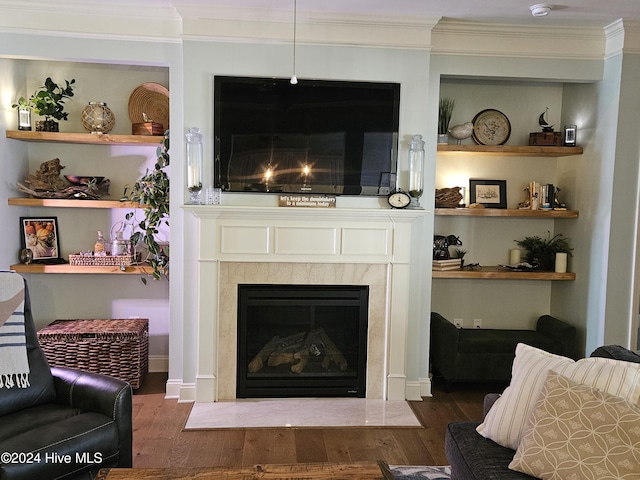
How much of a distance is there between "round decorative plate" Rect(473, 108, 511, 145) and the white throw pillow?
95.6 inches

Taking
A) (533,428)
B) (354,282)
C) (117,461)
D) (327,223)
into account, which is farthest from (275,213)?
(533,428)

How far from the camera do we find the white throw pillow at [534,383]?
198cm

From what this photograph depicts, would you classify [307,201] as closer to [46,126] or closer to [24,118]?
[46,126]

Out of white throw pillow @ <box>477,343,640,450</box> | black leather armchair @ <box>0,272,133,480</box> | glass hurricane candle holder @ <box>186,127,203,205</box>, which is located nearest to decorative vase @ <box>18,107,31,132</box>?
glass hurricane candle holder @ <box>186,127,203,205</box>

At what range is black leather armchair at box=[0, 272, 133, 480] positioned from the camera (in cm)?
215

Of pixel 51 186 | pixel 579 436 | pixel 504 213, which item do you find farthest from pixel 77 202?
pixel 579 436

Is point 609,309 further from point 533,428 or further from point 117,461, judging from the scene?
point 117,461

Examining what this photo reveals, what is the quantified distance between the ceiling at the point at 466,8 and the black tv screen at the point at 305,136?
1.52 feet

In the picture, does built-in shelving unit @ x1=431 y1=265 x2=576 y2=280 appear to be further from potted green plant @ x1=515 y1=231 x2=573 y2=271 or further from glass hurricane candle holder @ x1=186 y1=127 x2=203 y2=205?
glass hurricane candle holder @ x1=186 y1=127 x2=203 y2=205

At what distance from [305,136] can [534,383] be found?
2.27 meters

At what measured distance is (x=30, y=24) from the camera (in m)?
3.60

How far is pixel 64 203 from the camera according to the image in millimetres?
3979

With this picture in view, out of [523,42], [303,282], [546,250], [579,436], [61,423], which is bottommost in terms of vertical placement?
[61,423]

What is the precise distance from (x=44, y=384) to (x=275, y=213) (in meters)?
1.71
